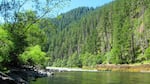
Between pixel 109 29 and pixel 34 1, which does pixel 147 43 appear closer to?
pixel 109 29

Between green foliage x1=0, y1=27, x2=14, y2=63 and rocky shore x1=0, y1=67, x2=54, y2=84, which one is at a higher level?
green foliage x1=0, y1=27, x2=14, y2=63

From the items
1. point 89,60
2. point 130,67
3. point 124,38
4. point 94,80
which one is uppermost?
point 124,38

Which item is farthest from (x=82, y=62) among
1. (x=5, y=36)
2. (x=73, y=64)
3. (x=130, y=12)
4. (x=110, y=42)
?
(x=5, y=36)

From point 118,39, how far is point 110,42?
45.8 m

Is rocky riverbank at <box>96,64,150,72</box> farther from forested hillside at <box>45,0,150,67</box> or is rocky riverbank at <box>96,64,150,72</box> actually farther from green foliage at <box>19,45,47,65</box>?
green foliage at <box>19,45,47,65</box>

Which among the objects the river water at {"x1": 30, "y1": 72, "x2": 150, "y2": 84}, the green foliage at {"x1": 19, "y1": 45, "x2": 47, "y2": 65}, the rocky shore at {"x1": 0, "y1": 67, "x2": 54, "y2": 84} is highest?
the green foliage at {"x1": 19, "y1": 45, "x2": 47, "y2": 65}

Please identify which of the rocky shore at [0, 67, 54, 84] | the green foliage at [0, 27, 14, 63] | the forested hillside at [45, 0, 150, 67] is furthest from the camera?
the forested hillside at [45, 0, 150, 67]

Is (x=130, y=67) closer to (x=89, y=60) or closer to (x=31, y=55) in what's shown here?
(x=31, y=55)

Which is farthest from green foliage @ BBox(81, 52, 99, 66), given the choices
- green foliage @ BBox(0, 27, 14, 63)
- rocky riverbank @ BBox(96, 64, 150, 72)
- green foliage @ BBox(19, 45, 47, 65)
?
green foliage @ BBox(0, 27, 14, 63)

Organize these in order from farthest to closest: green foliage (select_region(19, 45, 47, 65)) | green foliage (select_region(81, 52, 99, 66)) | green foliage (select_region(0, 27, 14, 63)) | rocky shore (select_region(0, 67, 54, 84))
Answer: green foliage (select_region(81, 52, 99, 66)) → green foliage (select_region(19, 45, 47, 65)) → green foliage (select_region(0, 27, 14, 63)) → rocky shore (select_region(0, 67, 54, 84))

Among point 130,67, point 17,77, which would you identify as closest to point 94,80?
point 17,77

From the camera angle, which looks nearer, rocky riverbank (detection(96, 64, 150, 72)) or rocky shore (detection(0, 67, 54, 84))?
rocky shore (detection(0, 67, 54, 84))

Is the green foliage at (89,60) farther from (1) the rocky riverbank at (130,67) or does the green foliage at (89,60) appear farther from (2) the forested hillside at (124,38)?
(1) the rocky riverbank at (130,67)

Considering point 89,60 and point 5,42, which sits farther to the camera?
point 89,60
